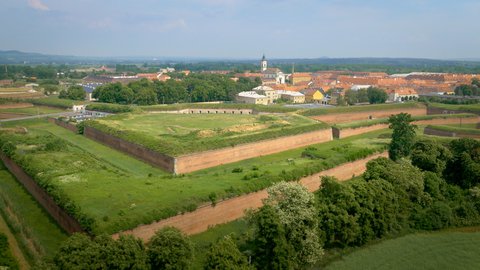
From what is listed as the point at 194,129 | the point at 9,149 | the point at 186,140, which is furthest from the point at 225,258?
the point at 194,129

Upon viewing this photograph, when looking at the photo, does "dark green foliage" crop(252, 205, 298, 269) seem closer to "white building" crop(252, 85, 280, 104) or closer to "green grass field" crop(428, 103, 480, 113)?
"green grass field" crop(428, 103, 480, 113)

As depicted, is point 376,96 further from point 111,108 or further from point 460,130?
point 111,108

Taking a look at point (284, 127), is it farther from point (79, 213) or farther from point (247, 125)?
point (79, 213)

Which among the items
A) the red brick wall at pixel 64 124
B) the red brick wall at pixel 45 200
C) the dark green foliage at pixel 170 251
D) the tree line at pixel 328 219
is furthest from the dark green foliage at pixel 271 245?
the red brick wall at pixel 64 124

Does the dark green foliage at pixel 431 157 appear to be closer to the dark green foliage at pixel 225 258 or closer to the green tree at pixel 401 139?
the green tree at pixel 401 139

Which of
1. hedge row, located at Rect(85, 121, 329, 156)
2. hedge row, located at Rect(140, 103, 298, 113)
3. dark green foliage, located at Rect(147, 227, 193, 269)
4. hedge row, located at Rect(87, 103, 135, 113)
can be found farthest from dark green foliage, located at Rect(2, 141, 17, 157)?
hedge row, located at Rect(140, 103, 298, 113)

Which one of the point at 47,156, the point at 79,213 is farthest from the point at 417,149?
the point at 47,156

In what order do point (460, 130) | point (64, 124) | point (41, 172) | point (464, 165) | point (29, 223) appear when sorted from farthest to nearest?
point (64, 124), point (460, 130), point (464, 165), point (41, 172), point (29, 223)
